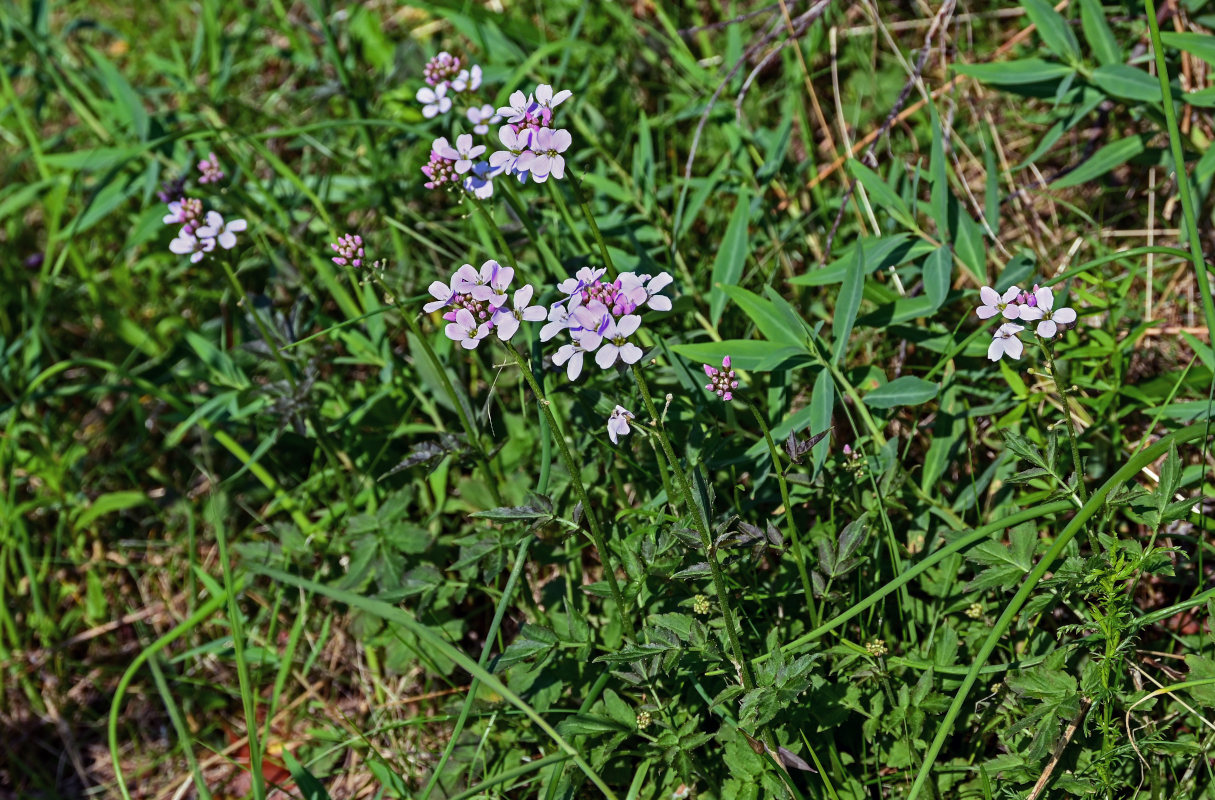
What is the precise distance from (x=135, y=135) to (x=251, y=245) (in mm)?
593

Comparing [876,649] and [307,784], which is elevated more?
[876,649]

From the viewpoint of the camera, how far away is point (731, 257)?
2.53 meters

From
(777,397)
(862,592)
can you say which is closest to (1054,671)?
(862,592)

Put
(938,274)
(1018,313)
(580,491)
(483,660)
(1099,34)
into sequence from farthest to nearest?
(1099,34) → (938,274) → (483,660) → (580,491) → (1018,313)

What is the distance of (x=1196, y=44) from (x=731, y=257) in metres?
1.33

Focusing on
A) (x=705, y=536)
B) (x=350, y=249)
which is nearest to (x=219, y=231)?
(x=350, y=249)

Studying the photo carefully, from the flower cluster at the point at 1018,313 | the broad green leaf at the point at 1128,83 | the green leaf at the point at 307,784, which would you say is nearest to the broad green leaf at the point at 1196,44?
the broad green leaf at the point at 1128,83

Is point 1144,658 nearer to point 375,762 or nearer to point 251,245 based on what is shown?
point 375,762

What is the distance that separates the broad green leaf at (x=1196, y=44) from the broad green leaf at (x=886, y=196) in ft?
2.56

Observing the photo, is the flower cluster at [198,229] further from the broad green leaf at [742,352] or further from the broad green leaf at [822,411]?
the broad green leaf at [822,411]

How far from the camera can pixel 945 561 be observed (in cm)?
215

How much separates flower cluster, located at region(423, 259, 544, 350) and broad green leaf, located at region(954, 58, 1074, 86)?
1574 millimetres

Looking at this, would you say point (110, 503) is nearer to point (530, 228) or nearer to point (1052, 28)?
point (530, 228)

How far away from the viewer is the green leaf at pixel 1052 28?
8.37ft
